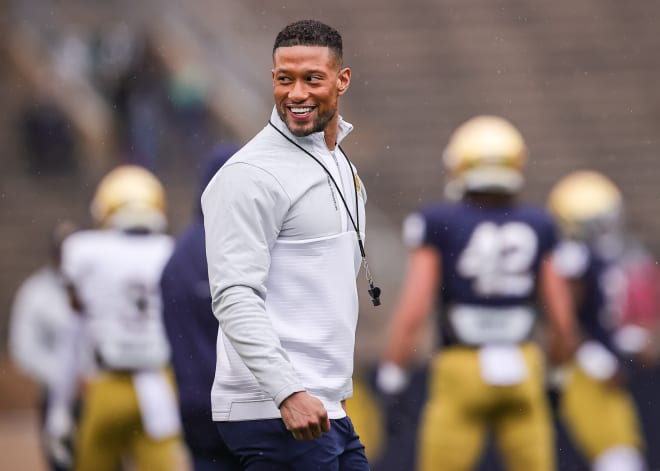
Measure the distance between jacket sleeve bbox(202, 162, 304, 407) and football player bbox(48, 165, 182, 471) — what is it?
3.55 metres

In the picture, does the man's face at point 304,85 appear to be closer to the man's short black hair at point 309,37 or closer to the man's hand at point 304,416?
the man's short black hair at point 309,37

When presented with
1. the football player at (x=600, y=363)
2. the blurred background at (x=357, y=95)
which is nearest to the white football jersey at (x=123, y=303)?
the football player at (x=600, y=363)

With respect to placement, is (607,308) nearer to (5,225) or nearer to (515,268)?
(515,268)

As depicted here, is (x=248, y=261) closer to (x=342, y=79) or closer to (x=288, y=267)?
(x=288, y=267)

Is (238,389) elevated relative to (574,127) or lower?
lower

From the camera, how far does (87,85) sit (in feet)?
55.5

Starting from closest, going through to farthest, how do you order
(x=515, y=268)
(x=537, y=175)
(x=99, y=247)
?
1. (x=515, y=268)
2. (x=99, y=247)
3. (x=537, y=175)

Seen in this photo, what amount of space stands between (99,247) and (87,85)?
32.8 feet

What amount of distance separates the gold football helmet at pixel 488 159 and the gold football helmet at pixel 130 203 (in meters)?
1.58

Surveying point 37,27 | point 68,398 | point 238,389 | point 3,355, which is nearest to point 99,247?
point 68,398

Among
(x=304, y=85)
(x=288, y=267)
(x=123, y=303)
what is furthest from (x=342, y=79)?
(x=123, y=303)

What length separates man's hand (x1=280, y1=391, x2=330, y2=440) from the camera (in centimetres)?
338

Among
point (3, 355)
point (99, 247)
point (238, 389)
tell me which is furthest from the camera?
point (3, 355)

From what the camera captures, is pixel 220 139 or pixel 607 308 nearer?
pixel 607 308
